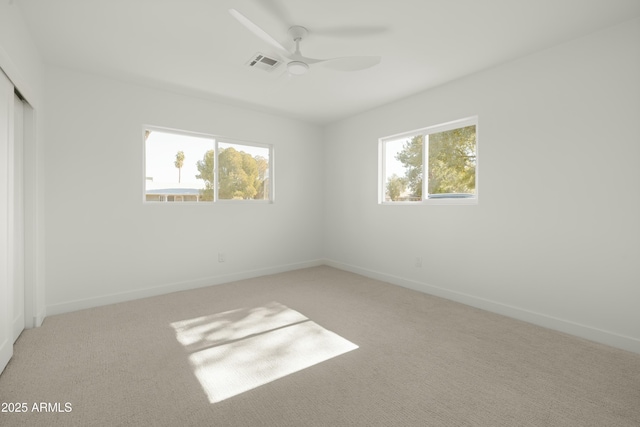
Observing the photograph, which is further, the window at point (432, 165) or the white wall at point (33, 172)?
the window at point (432, 165)

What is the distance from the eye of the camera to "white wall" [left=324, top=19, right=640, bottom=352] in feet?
7.70

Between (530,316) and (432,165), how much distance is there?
1935 millimetres

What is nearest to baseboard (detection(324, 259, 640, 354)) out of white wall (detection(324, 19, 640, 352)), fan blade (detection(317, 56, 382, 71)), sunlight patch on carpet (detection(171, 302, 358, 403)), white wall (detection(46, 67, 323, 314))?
white wall (detection(324, 19, 640, 352))

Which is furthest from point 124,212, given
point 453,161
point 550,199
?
point 550,199

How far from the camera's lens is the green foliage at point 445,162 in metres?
3.44

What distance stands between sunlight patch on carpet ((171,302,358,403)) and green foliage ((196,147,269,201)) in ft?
6.06

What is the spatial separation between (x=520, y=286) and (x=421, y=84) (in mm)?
2397

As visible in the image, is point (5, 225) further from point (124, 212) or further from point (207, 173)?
point (207, 173)

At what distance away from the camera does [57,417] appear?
1590 mm

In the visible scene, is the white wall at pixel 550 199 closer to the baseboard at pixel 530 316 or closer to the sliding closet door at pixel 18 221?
the baseboard at pixel 530 316

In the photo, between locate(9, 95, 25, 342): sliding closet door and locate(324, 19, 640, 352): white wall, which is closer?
locate(324, 19, 640, 352): white wall

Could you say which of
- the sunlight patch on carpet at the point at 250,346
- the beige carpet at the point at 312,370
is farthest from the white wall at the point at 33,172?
the sunlight patch on carpet at the point at 250,346

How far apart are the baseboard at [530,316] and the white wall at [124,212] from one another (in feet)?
7.22

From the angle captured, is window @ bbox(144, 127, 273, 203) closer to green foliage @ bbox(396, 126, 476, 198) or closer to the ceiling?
the ceiling
